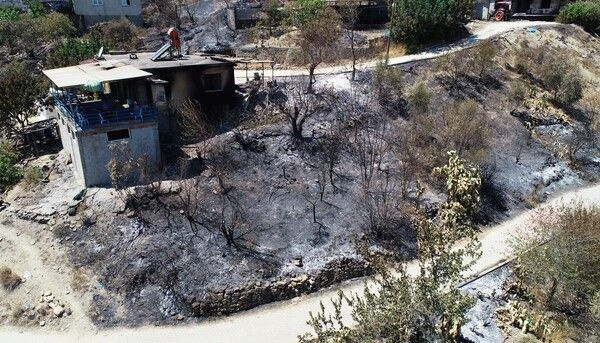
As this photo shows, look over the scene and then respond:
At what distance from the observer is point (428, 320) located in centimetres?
1418

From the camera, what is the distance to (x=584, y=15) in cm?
4278

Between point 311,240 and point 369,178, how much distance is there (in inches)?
213

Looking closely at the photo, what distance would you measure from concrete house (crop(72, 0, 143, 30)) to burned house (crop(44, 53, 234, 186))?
19396mm

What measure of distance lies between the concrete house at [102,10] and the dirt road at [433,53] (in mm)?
18111

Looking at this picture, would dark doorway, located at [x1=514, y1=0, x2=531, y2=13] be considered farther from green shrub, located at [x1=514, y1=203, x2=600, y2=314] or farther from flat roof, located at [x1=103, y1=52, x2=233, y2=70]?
green shrub, located at [x1=514, y1=203, x2=600, y2=314]

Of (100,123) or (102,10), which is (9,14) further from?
(100,123)

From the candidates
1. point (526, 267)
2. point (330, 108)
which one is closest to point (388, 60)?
point (330, 108)

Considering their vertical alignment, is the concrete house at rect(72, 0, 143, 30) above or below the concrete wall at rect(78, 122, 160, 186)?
above

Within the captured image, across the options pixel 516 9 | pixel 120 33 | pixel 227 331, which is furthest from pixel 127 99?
pixel 516 9

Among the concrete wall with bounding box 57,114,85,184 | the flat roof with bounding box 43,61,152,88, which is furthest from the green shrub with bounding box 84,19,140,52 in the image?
the concrete wall with bounding box 57,114,85,184

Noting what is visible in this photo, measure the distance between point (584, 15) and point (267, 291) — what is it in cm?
3878

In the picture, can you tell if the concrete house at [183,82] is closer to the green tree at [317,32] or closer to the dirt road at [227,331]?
the green tree at [317,32]

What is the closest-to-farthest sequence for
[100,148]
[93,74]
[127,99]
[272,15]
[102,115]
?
[102,115] < [100,148] < [93,74] < [127,99] < [272,15]

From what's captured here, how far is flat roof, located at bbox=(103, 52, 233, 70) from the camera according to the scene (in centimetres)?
2895
